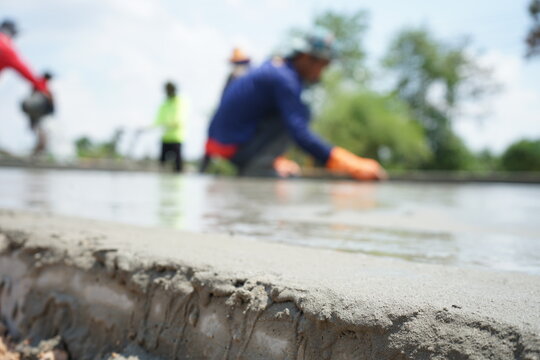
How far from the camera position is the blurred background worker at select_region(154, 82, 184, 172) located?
295 inches

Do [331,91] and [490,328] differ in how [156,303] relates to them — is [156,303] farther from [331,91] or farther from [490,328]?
[331,91]

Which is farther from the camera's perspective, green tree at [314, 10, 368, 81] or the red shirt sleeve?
green tree at [314, 10, 368, 81]

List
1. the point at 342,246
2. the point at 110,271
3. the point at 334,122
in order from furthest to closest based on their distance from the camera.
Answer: the point at 334,122 → the point at 342,246 → the point at 110,271

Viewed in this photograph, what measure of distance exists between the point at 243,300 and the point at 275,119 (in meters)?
4.78

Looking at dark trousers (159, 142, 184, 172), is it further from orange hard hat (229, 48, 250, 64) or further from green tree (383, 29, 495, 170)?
green tree (383, 29, 495, 170)

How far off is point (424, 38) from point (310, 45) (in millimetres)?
30299

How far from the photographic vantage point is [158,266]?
3.69ft

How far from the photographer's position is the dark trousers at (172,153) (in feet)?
25.1

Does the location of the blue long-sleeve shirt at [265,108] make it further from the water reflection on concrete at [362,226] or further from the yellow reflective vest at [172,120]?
the water reflection on concrete at [362,226]

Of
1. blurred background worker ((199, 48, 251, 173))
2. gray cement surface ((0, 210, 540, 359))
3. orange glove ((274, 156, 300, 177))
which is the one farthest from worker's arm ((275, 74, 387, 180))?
gray cement surface ((0, 210, 540, 359))

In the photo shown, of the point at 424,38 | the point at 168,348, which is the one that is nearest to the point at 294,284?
the point at 168,348

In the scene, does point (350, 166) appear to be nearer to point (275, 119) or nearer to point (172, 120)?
point (275, 119)

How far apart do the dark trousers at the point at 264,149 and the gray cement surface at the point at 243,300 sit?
4208mm

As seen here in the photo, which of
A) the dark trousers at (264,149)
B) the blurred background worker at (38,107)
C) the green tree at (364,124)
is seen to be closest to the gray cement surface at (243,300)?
the dark trousers at (264,149)
